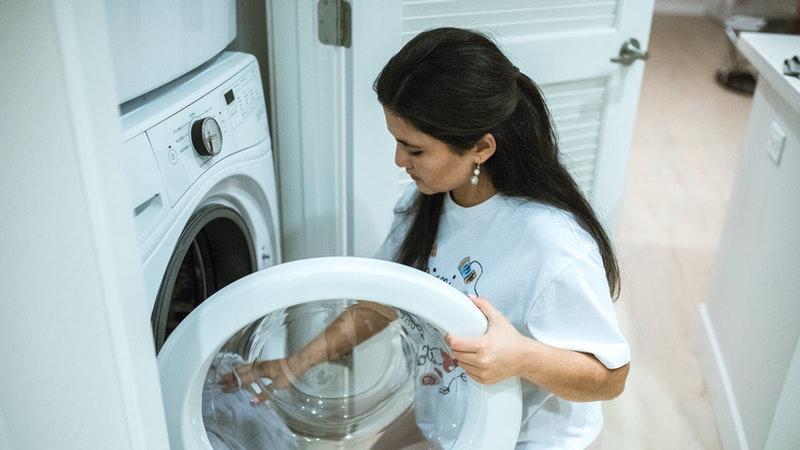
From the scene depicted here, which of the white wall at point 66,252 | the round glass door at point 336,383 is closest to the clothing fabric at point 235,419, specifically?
the round glass door at point 336,383

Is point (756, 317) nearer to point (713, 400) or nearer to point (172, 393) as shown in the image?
point (713, 400)

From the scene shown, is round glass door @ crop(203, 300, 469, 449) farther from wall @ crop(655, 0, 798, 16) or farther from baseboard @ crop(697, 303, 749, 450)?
wall @ crop(655, 0, 798, 16)

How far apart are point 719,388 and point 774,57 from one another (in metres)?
0.84

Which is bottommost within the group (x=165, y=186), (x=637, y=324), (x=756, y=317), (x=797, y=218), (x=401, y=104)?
(x=637, y=324)

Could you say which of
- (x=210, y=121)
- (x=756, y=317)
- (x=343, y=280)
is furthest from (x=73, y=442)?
(x=756, y=317)

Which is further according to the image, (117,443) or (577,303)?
(577,303)

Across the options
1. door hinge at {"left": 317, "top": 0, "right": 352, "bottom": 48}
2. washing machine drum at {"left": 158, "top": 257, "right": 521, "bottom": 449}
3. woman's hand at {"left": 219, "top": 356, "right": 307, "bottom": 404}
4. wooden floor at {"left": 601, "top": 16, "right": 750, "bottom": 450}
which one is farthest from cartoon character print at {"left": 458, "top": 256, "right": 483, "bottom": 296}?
wooden floor at {"left": 601, "top": 16, "right": 750, "bottom": 450}

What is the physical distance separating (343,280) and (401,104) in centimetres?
26

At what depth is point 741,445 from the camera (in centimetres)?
173

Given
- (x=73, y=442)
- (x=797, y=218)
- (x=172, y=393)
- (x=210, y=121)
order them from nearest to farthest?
(x=73, y=442) → (x=172, y=393) → (x=210, y=121) → (x=797, y=218)

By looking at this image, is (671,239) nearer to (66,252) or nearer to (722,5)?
(66,252)

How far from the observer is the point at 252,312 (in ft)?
3.04

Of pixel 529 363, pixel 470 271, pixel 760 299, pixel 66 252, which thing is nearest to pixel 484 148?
pixel 470 271

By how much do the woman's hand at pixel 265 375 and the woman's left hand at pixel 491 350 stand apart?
308 millimetres
